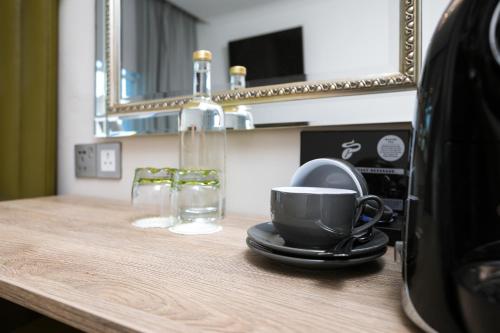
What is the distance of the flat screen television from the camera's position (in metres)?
0.73

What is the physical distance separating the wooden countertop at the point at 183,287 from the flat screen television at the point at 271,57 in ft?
1.32

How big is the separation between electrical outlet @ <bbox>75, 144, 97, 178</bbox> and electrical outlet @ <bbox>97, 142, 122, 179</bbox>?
0.9 inches

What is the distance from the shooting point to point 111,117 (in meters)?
1.01

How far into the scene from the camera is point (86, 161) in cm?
109

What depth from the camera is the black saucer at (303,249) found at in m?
0.37

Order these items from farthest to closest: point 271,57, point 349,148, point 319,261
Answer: point 271,57, point 349,148, point 319,261

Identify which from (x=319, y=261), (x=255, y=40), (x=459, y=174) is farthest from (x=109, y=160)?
(x=459, y=174)

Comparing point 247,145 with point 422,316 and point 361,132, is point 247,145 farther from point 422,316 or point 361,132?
point 422,316

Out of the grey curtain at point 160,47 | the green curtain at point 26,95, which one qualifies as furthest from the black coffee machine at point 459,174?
the green curtain at point 26,95

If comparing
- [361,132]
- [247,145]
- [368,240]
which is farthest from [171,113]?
[368,240]

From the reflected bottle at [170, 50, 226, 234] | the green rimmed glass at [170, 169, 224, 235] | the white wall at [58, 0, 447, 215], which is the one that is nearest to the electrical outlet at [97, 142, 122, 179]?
the white wall at [58, 0, 447, 215]

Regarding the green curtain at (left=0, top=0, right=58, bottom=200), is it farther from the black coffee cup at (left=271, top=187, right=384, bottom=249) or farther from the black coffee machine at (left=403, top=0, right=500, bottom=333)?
the black coffee machine at (left=403, top=0, right=500, bottom=333)

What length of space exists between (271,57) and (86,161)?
74cm

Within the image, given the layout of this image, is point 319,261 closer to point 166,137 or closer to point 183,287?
point 183,287
